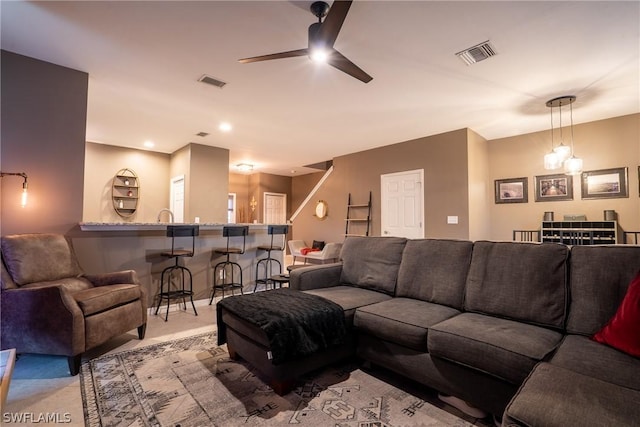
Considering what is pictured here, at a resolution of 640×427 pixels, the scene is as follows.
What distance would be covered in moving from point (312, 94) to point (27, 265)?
10.9ft

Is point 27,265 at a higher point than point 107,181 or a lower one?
lower

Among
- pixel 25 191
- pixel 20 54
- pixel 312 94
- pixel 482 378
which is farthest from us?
pixel 312 94

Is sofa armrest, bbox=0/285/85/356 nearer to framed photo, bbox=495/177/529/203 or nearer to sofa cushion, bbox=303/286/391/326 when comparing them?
sofa cushion, bbox=303/286/391/326

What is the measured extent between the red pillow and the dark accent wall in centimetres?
440

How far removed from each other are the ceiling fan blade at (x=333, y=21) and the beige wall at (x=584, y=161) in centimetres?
442

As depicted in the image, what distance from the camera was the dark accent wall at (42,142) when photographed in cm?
281

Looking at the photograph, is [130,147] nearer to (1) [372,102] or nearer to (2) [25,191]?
(2) [25,191]

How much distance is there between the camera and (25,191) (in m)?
2.70

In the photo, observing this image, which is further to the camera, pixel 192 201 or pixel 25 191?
pixel 192 201

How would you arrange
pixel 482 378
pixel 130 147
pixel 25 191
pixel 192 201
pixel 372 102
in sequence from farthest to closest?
1. pixel 130 147
2. pixel 192 201
3. pixel 372 102
4. pixel 25 191
5. pixel 482 378

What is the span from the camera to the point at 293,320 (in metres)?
Result: 1.99

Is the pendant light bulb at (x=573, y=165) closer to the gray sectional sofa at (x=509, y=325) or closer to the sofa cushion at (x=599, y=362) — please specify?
the gray sectional sofa at (x=509, y=325)

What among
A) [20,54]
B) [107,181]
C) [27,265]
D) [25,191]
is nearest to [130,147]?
[107,181]

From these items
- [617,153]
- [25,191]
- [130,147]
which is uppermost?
[130,147]
